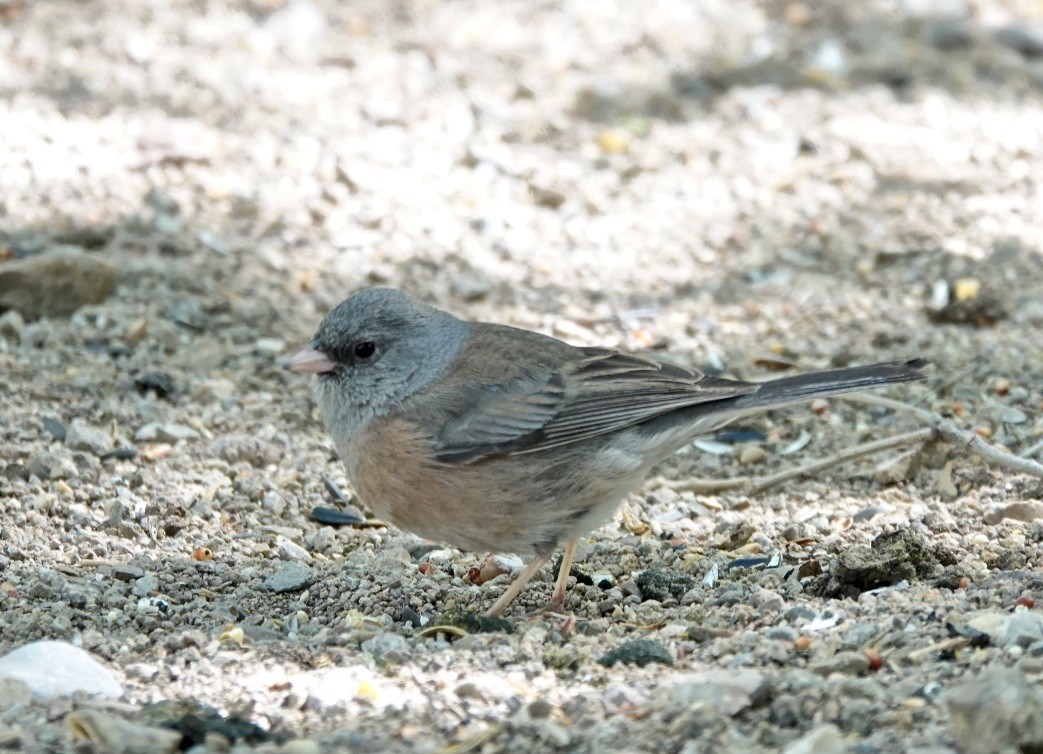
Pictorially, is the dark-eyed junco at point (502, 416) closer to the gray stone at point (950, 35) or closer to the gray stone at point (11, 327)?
the gray stone at point (11, 327)

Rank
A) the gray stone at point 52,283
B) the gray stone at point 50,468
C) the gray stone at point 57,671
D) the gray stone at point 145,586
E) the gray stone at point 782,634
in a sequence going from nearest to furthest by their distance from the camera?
the gray stone at point 57,671 → the gray stone at point 782,634 → the gray stone at point 145,586 → the gray stone at point 50,468 → the gray stone at point 52,283

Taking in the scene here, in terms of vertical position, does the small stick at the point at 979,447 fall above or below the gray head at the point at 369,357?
below

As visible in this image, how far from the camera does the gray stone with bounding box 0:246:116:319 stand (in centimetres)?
582

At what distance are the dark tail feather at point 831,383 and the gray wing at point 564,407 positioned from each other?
0.06 meters

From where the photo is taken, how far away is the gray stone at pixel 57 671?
3.40 metres

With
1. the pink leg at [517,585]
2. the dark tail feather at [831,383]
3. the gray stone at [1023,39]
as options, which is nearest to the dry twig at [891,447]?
the dark tail feather at [831,383]

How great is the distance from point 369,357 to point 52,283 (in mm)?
1930

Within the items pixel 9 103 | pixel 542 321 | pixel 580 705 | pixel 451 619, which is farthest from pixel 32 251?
pixel 580 705

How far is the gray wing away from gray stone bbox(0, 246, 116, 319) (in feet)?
7.20

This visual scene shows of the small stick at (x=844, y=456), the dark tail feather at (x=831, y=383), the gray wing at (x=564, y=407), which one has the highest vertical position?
the dark tail feather at (x=831, y=383)

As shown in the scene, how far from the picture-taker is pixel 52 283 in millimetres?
5859

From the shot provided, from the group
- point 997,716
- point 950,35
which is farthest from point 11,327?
point 950,35

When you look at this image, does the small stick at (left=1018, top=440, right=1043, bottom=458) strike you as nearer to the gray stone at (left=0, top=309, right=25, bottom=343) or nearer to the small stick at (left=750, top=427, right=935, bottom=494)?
the small stick at (left=750, top=427, right=935, bottom=494)

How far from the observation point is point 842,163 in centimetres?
736
